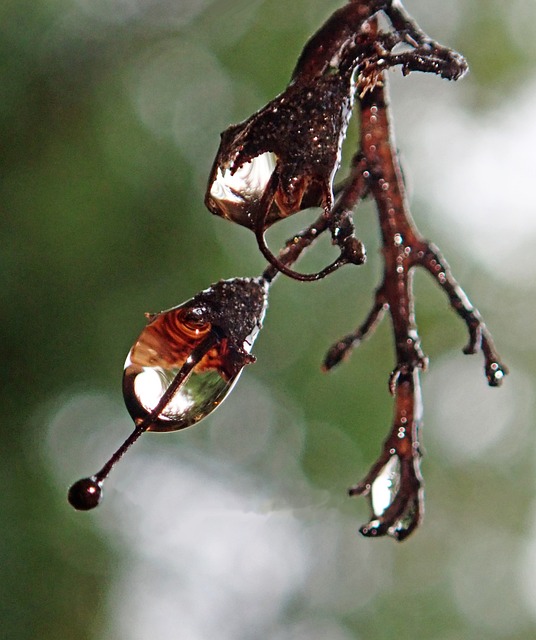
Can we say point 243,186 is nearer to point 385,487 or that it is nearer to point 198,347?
point 198,347

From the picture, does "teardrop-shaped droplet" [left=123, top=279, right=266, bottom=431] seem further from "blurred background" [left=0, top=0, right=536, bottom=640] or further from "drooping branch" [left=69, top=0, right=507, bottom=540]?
"blurred background" [left=0, top=0, right=536, bottom=640]

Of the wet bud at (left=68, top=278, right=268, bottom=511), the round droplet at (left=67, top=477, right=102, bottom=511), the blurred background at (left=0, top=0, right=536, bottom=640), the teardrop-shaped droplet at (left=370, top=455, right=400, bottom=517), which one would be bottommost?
the round droplet at (left=67, top=477, right=102, bottom=511)

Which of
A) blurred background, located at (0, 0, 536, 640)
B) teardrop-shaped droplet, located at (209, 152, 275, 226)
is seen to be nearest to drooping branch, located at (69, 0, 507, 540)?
teardrop-shaped droplet, located at (209, 152, 275, 226)

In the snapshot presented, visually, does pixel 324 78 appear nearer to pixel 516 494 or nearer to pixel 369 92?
pixel 369 92

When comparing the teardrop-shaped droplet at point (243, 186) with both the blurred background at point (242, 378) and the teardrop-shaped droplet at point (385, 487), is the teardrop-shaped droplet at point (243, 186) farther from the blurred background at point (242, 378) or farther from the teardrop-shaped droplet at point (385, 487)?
the blurred background at point (242, 378)

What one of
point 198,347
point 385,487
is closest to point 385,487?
point 385,487

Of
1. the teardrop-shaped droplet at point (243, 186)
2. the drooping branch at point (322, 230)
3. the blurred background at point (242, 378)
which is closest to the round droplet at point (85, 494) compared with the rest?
the drooping branch at point (322, 230)

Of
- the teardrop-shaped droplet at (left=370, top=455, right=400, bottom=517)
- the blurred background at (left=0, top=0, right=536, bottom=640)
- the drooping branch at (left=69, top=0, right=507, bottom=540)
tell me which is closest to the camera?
the drooping branch at (left=69, top=0, right=507, bottom=540)
